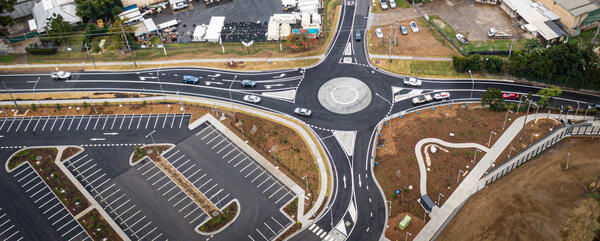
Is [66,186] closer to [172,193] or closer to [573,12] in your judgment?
[172,193]

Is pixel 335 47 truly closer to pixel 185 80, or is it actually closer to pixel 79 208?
pixel 185 80

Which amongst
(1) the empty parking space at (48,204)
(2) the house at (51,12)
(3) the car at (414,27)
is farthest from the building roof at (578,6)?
(2) the house at (51,12)

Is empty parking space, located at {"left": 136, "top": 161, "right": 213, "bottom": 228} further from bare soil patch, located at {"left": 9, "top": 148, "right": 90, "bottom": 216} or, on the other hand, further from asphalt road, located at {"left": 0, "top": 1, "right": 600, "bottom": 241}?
bare soil patch, located at {"left": 9, "top": 148, "right": 90, "bottom": 216}

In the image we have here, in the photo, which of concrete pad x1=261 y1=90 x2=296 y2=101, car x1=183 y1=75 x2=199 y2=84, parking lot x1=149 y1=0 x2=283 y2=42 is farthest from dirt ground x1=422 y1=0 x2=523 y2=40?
car x1=183 y1=75 x2=199 y2=84

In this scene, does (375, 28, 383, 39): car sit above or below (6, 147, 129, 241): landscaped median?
above

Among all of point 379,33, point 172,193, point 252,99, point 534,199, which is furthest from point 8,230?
point 534,199

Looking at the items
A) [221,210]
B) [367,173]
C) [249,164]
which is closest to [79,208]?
[221,210]
